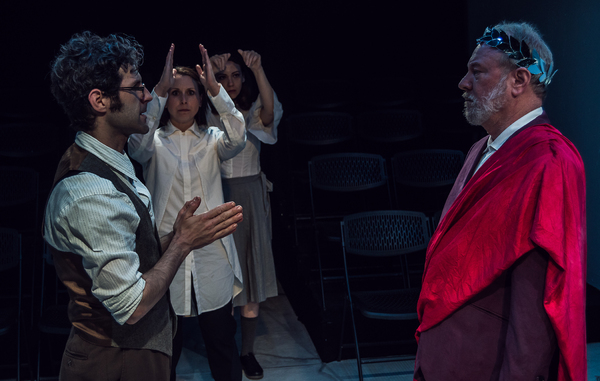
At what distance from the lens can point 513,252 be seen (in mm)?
1398

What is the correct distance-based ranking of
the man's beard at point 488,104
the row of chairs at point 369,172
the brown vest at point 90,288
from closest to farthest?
the brown vest at point 90,288 → the man's beard at point 488,104 → the row of chairs at point 369,172

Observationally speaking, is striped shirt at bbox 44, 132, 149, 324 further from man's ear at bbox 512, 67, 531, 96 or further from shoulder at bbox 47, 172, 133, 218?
man's ear at bbox 512, 67, 531, 96

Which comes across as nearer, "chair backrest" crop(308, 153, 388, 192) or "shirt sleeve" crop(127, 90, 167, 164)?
"shirt sleeve" crop(127, 90, 167, 164)

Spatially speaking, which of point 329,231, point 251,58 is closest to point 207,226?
point 251,58

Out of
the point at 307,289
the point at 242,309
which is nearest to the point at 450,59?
the point at 307,289

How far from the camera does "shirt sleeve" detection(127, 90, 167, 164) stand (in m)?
2.58

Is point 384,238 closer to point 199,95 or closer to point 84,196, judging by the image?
point 199,95

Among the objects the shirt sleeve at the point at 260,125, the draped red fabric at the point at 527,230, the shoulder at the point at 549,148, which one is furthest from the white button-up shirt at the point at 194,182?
the shoulder at the point at 549,148

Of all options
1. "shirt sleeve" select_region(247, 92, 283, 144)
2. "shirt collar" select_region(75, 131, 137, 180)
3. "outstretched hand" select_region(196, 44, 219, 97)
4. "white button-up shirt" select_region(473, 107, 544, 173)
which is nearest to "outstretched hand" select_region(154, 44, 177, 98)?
"outstretched hand" select_region(196, 44, 219, 97)

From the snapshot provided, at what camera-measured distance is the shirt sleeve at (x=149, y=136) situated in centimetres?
258

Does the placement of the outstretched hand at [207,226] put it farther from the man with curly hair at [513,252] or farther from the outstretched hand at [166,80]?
the outstretched hand at [166,80]

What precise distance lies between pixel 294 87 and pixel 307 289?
2.23m

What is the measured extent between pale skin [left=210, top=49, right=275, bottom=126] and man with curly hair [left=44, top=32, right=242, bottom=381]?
5.06 feet

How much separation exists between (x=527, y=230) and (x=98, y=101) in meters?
1.16
